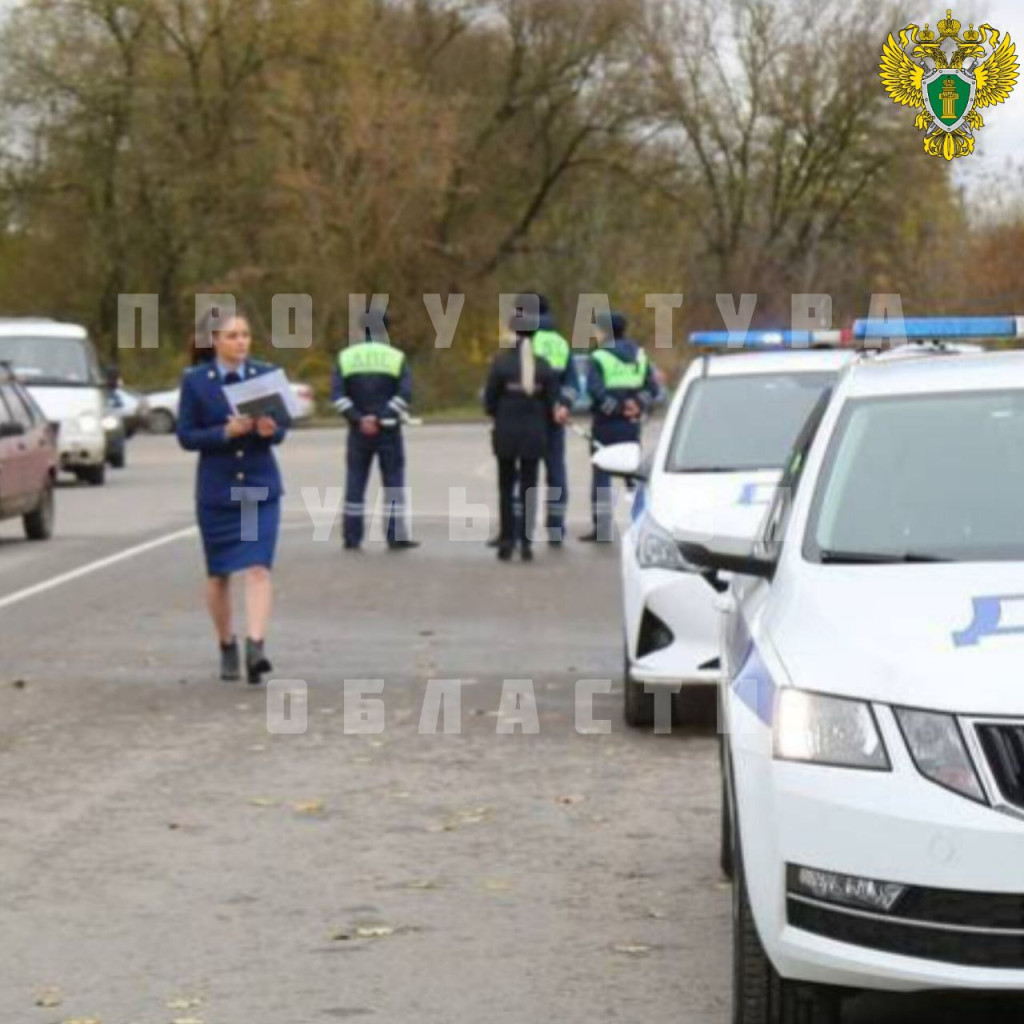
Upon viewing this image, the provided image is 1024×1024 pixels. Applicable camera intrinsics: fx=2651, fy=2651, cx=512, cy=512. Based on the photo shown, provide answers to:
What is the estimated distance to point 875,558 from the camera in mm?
6422

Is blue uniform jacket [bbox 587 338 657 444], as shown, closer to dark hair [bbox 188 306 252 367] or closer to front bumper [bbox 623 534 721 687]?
dark hair [bbox 188 306 252 367]

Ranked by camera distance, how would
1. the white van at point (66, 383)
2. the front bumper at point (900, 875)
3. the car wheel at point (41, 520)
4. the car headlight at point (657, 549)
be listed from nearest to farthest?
the front bumper at point (900, 875), the car headlight at point (657, 549), the car wheel at point (41, 520), the white van at point (66, 383)

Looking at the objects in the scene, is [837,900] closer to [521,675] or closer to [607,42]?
[521,675]

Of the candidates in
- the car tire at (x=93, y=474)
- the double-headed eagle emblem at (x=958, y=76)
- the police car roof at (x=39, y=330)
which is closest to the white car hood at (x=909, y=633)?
the double-headed eagle emblem at (x=958, y=76)

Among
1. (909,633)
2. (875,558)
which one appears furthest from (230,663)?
(909,633)

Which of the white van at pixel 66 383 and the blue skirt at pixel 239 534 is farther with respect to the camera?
the white van at pixel 66 383

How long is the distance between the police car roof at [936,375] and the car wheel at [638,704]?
377cm

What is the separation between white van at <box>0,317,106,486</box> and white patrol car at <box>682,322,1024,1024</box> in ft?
85.6

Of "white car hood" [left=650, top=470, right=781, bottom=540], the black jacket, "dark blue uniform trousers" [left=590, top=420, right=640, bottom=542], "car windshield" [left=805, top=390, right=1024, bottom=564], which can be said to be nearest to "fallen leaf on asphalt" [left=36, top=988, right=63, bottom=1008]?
"car windshield" [left=805, top=390, right=1024, bottom=564]

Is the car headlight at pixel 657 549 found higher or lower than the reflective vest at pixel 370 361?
lower

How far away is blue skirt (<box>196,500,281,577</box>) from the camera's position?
41.6ft

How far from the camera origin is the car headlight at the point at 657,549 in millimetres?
10930

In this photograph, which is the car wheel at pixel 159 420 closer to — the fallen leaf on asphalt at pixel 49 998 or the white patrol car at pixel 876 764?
the fallen leaf on asphalt at pixel 49 998

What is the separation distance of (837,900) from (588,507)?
68.6 feet
